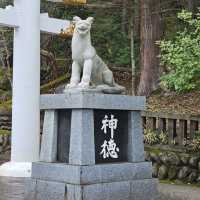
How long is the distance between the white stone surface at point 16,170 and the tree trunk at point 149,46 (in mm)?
6165

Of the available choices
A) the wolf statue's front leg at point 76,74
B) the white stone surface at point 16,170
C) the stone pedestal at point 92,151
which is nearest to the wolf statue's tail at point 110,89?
the stone pedestal at point 92,151

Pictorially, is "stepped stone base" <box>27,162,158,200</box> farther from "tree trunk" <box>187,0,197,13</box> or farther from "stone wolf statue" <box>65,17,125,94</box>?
"tree trunk" <box>187,0,197,13</box>

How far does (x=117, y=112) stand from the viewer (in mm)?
8414

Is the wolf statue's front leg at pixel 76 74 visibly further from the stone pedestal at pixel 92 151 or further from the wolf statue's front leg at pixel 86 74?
the stone pedestal at pixel 92 151

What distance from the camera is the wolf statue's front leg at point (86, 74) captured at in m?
8.14

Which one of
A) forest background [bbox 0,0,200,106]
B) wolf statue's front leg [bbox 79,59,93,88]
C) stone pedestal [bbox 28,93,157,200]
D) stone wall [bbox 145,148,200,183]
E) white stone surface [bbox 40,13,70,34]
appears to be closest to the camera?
stone pedestal [bbox 28,93,157,200]

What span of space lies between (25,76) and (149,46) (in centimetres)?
582

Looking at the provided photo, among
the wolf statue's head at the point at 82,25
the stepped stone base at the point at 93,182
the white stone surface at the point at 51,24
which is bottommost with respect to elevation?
the stepped stone base at the point at 93,182

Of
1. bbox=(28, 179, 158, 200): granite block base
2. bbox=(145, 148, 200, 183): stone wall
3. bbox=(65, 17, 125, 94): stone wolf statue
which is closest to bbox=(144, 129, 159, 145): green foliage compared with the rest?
bbox=(145, 148, 200, 183): stone wall

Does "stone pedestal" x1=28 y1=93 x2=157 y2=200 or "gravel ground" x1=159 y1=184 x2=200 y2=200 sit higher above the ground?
"stone pedestal" x1=28 y1=93 x2=157 y2=200

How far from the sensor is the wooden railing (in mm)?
12336

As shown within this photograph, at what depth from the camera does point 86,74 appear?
327 inches

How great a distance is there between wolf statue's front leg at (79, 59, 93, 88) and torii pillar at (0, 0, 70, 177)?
343 cm

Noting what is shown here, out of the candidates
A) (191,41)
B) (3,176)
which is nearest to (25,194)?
(3,176)
